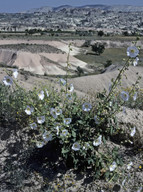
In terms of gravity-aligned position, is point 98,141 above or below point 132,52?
below

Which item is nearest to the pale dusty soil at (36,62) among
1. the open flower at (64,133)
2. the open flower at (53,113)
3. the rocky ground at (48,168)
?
the rocky ground at (48,168)

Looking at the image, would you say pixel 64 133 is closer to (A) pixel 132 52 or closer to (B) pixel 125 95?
(B) pixel 125 95

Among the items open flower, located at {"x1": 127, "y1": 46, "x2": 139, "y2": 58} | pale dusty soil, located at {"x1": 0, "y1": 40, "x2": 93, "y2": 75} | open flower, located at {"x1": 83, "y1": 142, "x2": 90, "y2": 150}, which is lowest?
pale dusty soil, located at {"x1": 0, "y1": 40, "x2": 93, "y2": 75}

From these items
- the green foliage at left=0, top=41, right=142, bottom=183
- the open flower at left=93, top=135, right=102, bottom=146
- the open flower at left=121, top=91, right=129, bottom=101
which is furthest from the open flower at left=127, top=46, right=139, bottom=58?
the open flower at left=93, top=135, right=102, bottom=146

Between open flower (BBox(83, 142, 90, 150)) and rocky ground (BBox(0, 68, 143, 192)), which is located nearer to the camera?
open flower (BBox(83, 142, 90, 150))

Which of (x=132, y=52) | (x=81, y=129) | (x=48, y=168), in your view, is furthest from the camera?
(x=48, y=168)

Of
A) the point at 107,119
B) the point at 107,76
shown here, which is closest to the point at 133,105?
the point at 107,119

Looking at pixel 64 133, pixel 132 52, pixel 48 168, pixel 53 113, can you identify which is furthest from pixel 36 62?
pixel 132 52

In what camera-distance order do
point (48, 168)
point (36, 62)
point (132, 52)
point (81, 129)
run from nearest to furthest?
point (132, 52), point (81, 129), point (48, 168), point (36, 62)

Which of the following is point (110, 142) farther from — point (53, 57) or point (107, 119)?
point (53, 57)

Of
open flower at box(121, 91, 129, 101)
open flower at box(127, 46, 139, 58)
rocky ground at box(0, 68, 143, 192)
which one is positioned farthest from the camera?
rocky ground at box(0, 68, 143, 192)

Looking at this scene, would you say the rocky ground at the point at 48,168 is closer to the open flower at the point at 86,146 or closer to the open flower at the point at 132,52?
the open flower at the point at 86,146

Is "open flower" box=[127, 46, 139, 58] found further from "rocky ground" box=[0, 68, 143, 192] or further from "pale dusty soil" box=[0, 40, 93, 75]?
"pale dusty soil" box=[0, 40, 93, 75]
